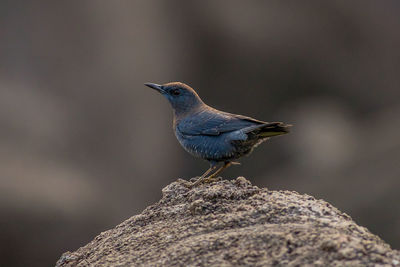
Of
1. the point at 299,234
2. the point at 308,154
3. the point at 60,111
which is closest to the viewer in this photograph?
the point at 299,234

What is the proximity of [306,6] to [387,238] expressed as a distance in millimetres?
8543

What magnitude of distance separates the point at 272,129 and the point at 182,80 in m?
10.7

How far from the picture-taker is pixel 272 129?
6195mm

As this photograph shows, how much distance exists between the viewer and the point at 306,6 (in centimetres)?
1733

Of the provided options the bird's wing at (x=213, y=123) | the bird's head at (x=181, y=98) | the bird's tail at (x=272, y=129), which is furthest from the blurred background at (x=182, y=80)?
the bird's tail at (x=272, y=129)

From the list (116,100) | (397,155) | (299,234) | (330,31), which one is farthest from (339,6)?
(299,234)

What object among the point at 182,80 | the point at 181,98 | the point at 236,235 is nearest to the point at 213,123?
the point at 181,98

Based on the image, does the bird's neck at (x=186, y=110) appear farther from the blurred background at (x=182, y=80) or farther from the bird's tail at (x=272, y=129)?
the blurred background at (x=182, y=80)

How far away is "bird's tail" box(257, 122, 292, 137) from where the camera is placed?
6.04 m

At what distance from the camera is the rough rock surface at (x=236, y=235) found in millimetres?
3576

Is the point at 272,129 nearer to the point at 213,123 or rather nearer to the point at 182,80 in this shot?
the point at 213,123

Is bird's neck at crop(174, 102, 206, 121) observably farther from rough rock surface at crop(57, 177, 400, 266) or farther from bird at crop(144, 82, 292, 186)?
rough rock surface at crop(57, 177, 400, 266)

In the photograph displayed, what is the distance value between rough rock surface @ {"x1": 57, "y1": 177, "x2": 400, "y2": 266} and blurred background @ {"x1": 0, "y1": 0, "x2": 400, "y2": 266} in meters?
9.05

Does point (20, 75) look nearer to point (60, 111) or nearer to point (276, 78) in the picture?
point (60, 111)
